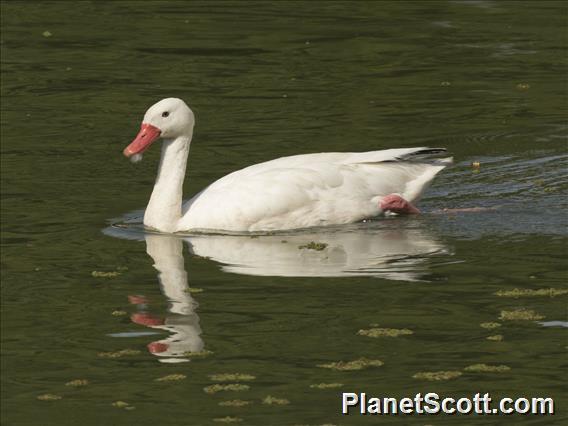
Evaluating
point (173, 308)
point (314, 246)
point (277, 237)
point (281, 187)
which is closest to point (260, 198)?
point (281, 187)

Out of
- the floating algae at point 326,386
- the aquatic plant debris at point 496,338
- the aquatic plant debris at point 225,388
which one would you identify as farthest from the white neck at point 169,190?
the floating algae at point 326,386

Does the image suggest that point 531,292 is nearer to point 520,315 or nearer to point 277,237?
point 520,315

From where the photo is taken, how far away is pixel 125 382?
408 inches

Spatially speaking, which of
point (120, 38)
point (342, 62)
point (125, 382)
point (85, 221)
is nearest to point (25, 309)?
point (125, 382)

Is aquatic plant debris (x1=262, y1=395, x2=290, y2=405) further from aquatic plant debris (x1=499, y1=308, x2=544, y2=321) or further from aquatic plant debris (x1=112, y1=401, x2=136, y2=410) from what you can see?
aquatic plant debris (x1=499, y1=308, x2=544, y2=321)

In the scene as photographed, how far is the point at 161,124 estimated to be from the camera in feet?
48.5

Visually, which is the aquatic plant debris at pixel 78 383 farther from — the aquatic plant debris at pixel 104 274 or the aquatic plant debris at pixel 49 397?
the aquatic plant debris at pixel 104 274

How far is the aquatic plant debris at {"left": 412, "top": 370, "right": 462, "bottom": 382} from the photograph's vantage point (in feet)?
33.9

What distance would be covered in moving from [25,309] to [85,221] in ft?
9.94

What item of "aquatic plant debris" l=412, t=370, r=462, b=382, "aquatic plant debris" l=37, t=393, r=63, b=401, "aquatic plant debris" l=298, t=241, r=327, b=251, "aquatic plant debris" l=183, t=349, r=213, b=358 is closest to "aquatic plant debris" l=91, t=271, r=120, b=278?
"aquatic plant debris" l=298, t=241, r=327, b=251

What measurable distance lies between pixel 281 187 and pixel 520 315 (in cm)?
340

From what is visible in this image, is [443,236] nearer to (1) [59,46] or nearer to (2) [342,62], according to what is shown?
(2) [342,62]

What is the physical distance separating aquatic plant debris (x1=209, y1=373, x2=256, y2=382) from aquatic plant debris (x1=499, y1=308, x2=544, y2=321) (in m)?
2.18

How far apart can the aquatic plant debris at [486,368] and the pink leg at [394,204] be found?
14.6 feet
